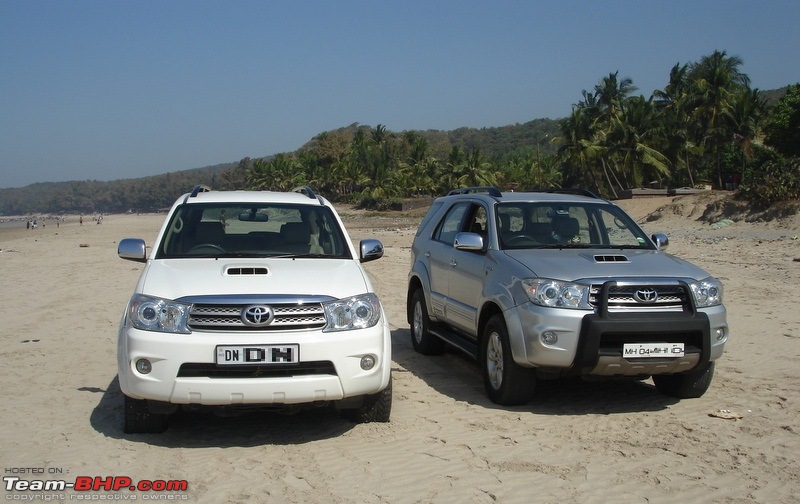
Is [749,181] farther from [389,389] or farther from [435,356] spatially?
[389,389]

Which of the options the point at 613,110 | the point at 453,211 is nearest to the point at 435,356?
the point at 453,211

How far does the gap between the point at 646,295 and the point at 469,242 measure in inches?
67.4

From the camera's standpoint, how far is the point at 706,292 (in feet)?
20.8

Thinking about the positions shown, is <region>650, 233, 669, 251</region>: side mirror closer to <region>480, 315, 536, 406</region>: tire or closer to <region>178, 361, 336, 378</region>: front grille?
<region>480, 315, 536, 406</region>: tire

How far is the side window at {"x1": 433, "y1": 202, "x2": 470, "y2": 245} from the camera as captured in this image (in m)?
8.51

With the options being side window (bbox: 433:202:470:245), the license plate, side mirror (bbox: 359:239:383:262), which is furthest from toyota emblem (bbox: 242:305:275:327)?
side window (bbox: 433:202:470:245)

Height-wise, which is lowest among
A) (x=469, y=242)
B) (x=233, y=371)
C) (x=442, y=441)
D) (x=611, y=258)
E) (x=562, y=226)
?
(x=442, y=441)

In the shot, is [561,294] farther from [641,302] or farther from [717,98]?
[717,98]

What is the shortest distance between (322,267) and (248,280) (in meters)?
0.68

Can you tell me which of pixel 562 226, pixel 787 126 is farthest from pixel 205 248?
pixel 787 126

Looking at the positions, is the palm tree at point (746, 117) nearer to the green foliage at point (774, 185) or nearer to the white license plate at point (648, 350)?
the green foliage at point (774, 185)

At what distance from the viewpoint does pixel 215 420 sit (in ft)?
20.3

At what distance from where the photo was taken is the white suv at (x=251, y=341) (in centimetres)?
510

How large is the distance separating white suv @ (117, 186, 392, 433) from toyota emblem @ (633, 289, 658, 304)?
2.01m
